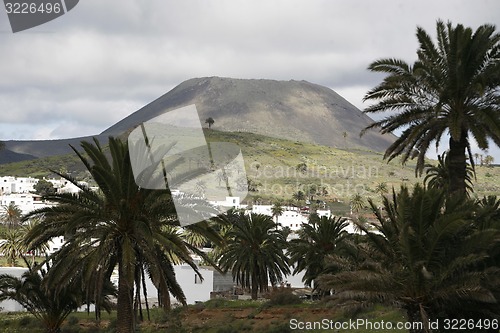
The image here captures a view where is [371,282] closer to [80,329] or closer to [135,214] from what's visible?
[135,214]

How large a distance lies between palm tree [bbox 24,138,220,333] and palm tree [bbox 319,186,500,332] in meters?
5.61

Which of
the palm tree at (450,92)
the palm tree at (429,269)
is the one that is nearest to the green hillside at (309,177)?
the palm tree at (450,92)

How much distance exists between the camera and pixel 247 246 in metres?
43.9

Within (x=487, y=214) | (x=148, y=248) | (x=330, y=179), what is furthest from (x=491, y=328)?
(x=330, y=179)

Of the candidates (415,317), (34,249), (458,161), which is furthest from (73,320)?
(415,317)

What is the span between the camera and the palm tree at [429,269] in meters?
14.3

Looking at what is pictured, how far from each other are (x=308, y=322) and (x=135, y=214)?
13.7 metres

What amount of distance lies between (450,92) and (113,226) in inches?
487

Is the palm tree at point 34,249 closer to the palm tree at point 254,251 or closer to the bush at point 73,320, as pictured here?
the bush at point 73,320

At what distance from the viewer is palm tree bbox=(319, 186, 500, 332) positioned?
46.9ft

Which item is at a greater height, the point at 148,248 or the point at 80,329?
the point at 148,248

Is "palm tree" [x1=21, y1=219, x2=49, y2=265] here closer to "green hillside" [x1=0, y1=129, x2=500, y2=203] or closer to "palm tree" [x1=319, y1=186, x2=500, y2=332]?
"palm tree" [x1=319, y1=186, x2=500, y2=332]

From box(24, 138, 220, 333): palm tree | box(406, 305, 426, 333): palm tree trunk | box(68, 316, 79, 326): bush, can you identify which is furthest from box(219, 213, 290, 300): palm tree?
box(406, 305, 426, 333): palm tree trunk

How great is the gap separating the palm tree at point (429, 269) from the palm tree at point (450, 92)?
195 inches
